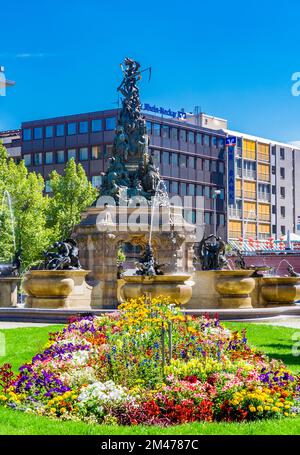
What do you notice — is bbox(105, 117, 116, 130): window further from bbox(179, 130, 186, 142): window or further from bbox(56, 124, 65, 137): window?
bbox(179, 130, 186, 142): window

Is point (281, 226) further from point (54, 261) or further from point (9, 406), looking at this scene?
point (9, 406)

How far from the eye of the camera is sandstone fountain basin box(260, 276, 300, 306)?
28.6 m

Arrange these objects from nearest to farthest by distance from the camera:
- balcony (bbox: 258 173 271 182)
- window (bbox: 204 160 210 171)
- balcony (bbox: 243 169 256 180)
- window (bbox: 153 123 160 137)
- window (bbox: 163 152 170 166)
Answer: window (bbox: 153 123 160 137)
window (bbox: 163 152 170 166)
window (bbox: 204 160 210 171)
balcony (bbox: 243 169 256 180)
balcony (bbox: 258 173 271 182)

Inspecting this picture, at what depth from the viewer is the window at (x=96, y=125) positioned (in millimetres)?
89750

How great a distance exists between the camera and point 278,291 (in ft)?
94.8

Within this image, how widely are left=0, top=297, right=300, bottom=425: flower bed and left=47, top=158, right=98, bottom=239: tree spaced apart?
1961 inches

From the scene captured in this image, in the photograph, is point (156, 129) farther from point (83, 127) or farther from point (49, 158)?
point (49, 158)

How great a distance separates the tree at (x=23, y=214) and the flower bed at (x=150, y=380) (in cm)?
4062

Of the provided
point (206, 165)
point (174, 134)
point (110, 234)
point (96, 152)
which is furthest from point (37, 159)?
point (110, 234)

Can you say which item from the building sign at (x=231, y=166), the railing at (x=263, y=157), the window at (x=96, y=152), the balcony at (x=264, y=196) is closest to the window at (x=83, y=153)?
the window at (x=96, y=152)

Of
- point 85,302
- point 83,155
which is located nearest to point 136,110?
point 85,302

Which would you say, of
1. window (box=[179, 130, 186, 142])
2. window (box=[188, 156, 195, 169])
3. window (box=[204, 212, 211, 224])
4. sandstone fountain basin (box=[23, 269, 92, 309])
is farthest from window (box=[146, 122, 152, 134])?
sandstone fountain basin (box=[23, 269, 92, 309])

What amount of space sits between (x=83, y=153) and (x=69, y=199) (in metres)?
26.9

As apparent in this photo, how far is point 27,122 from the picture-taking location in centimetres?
9588
